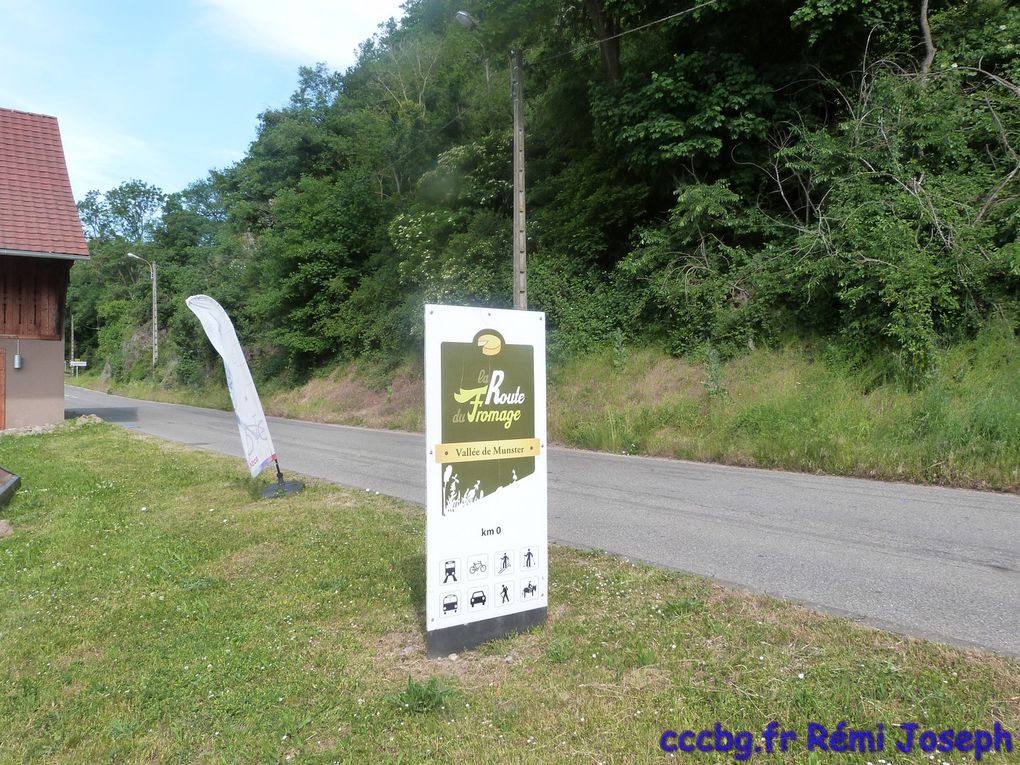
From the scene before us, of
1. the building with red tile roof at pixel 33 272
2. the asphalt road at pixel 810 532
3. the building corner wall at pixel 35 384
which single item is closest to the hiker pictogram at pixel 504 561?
the asphalt road at pixel 810 532

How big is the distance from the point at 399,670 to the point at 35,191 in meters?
22.0

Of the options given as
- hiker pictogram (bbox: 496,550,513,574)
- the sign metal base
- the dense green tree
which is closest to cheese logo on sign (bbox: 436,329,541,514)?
hiker pictogram (bbox: 496,550,513,574)

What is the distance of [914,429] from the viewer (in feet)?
34.2

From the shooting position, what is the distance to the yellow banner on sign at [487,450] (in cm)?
396

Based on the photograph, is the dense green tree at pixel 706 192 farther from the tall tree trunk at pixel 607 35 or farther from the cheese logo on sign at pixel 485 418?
the cheese logo on sign at pixel 485 418

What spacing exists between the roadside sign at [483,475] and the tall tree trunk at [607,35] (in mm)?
16868

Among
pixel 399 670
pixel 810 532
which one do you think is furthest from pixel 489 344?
pixel 810 532

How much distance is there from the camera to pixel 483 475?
412 centimetres

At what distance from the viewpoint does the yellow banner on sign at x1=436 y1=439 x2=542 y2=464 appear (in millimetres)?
3955

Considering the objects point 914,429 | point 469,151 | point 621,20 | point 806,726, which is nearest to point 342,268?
point 469,151

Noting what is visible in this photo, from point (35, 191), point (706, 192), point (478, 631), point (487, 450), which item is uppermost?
point (35, 191)

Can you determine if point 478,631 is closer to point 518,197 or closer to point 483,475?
point 483,475

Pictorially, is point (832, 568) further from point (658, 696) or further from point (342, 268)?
point (342, 268)

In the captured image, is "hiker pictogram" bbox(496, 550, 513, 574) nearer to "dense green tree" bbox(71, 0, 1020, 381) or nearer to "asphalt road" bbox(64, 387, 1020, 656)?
"asphalt road" bbox(64, 387, 1020, 656)
